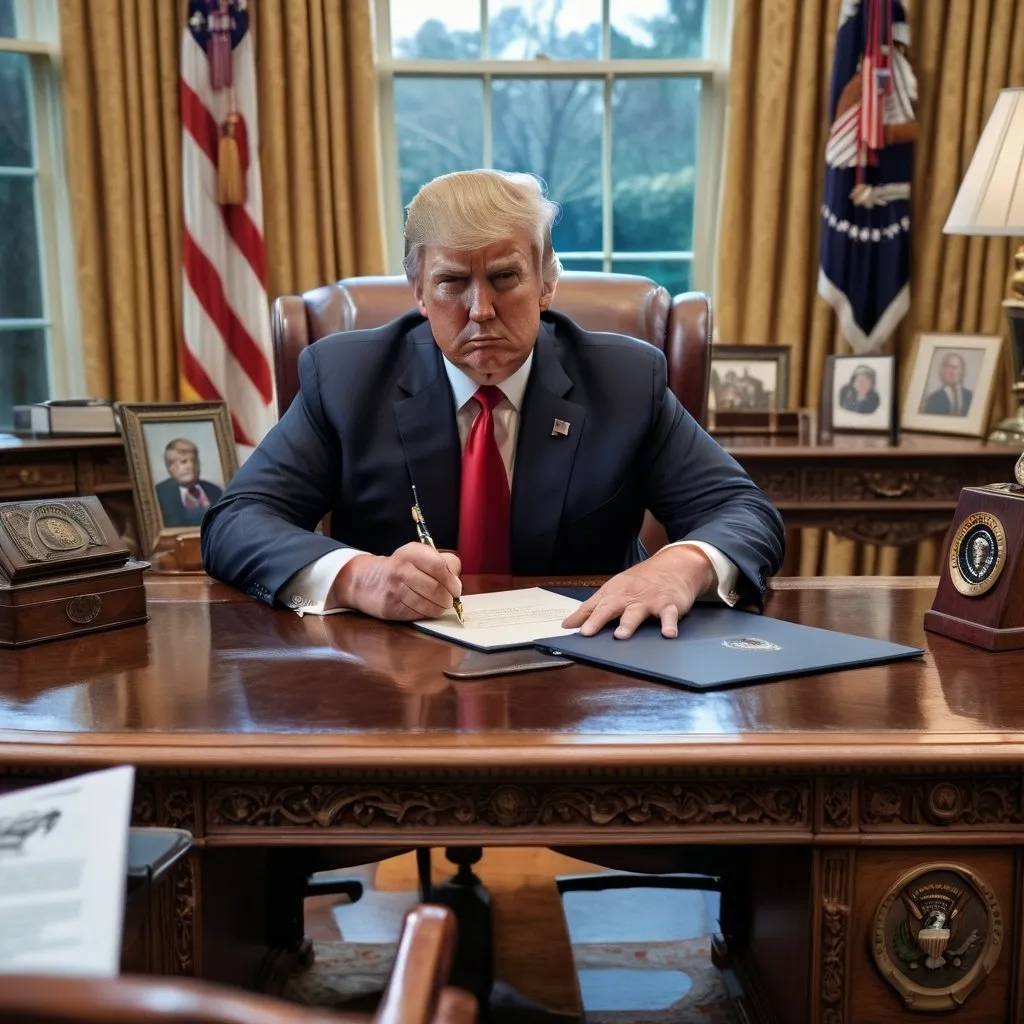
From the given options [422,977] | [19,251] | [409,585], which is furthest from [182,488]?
[422,977]

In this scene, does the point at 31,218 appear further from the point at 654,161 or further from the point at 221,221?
the point at 654,161

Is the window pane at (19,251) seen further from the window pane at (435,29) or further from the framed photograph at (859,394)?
the framed photograph at (859,394)

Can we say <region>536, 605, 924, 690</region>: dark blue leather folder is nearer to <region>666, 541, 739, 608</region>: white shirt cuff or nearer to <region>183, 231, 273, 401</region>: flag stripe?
<region>666, 541, 739, 608</region>: white shirt cuff

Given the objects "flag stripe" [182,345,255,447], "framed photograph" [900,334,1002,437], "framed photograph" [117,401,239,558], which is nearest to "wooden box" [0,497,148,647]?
"framed photograph" [117,401,239,558]

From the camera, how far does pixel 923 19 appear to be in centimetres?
414

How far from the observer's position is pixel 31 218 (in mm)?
4309

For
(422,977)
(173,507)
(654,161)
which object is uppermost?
(654,161)

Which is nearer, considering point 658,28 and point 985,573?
point 985,573

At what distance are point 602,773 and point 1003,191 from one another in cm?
275

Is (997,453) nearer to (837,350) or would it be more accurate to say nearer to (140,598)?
(837,350)

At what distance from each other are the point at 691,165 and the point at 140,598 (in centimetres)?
347

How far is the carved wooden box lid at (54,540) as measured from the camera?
1.50 metres

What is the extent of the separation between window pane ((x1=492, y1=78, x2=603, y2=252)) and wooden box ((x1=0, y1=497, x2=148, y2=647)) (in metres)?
3.21

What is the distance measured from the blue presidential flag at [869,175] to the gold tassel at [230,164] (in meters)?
2.03
